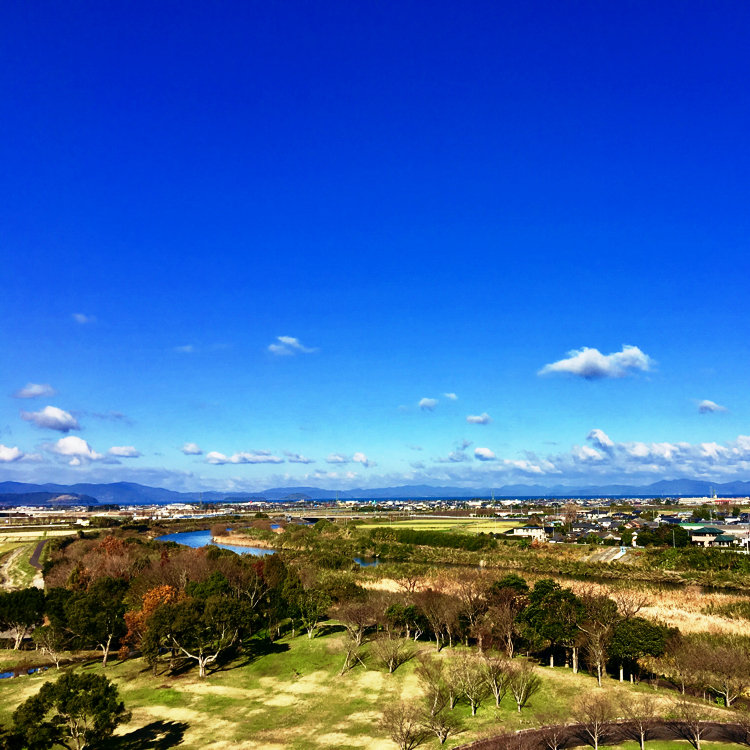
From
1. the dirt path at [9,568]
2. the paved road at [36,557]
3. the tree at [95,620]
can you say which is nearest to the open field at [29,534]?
the paved road at [36,557]

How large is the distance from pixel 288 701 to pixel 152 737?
872 centimetres

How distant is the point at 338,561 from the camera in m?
95.6

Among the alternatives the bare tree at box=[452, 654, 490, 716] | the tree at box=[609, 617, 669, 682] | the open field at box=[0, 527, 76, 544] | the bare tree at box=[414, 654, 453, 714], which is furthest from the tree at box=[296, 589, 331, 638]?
the open field at box=[0, 527, 76, 544]

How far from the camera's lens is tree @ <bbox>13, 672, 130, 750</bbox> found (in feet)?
85.5

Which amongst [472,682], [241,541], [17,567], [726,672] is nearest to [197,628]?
[472,682]

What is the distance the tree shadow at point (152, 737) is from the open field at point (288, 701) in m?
0.13

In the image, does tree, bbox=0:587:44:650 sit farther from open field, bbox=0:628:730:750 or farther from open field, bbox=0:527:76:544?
open field, bbox=0:527:76:544

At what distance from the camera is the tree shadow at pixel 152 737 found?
30178 millimetres

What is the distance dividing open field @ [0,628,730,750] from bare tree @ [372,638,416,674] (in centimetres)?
82

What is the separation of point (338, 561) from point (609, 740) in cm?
7044

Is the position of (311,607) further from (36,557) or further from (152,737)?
(36,557)

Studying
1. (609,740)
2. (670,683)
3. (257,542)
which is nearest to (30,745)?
(609,740)

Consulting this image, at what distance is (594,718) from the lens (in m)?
28.6

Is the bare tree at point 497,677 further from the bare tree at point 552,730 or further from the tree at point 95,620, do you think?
the tree at point 95,620
